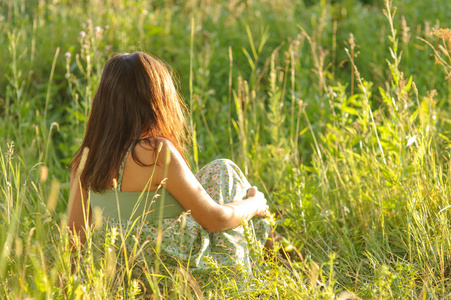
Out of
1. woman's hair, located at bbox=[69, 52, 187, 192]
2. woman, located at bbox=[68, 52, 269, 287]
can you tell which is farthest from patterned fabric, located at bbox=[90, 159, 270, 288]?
woman's hair, located at bbox=[69, 52, 187, 192]

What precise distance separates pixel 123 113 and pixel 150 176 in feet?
0.80

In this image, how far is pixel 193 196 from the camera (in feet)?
5.64

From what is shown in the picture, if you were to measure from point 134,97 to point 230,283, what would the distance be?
0.72 metres

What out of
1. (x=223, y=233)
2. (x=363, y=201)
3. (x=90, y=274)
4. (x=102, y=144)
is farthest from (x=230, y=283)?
(x=363, y=201)

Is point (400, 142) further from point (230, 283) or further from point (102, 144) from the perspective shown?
point (102, 144)

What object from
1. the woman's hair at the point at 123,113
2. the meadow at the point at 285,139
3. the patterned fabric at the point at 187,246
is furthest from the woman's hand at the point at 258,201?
the woman's hair at the point at 123,113

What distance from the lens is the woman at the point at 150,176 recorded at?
5.66 feet

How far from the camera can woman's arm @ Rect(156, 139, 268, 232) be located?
170 cm

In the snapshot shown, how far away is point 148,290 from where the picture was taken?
1799mm

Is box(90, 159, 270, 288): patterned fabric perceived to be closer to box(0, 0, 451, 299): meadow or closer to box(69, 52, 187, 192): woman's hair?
box(0, 0, 451, 299): meadow

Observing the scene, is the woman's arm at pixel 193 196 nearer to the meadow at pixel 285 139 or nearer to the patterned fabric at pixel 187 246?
the patterned fabric at pixel 187 246

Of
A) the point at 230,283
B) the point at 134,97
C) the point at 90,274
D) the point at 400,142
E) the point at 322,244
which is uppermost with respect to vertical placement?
the point at 134,97

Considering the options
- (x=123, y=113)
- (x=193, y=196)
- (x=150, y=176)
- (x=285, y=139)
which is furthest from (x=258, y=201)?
(x=285, y=139)

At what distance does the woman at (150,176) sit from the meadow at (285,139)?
114 millimetres
